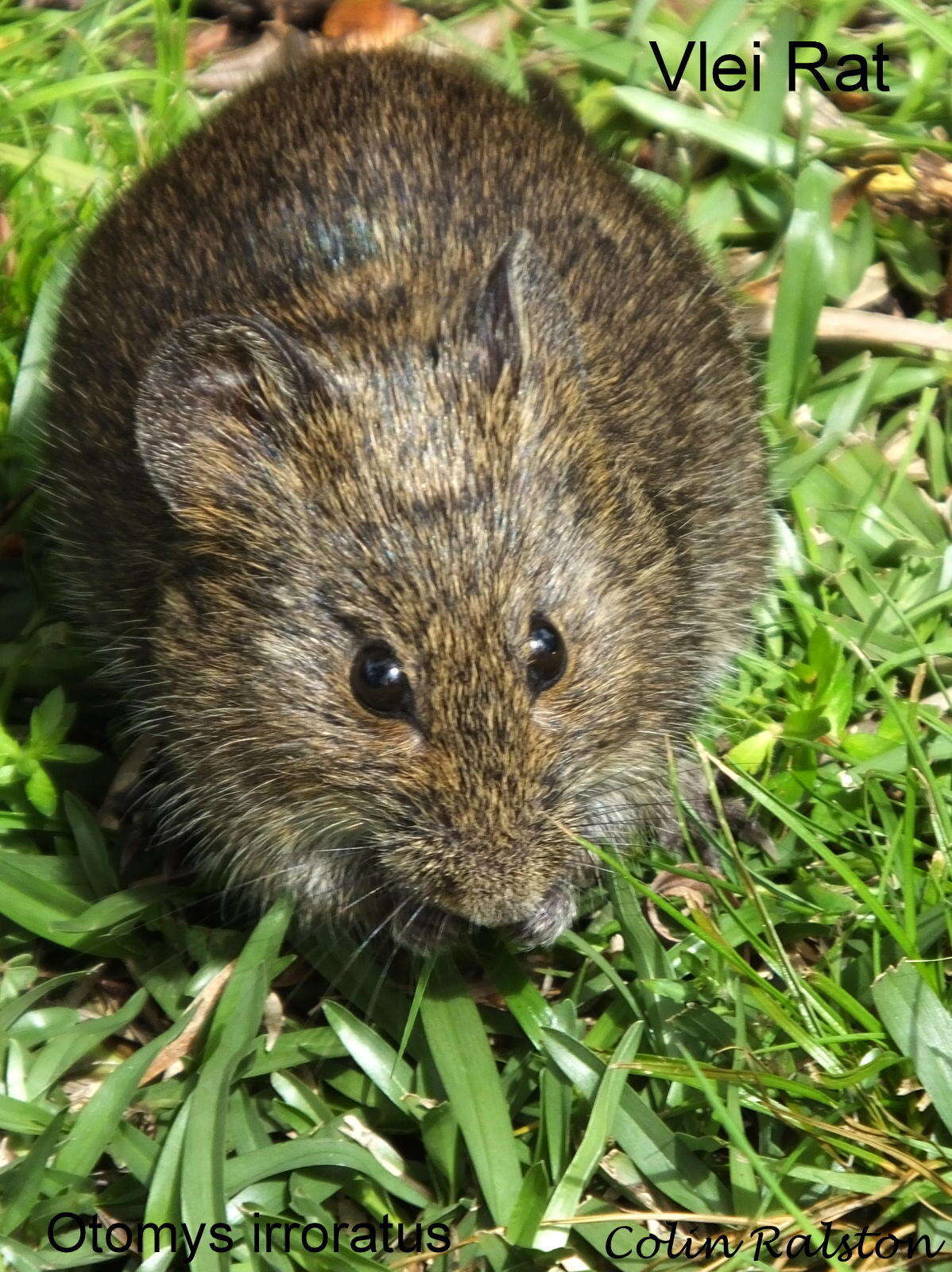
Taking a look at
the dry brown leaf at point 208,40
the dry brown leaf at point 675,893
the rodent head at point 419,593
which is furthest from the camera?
the dry brown leaf at point 208,40

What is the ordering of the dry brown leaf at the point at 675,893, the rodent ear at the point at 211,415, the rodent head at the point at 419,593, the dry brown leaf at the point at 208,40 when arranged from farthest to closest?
the dry brown leaf at the point at 208,40 < the dry brown leaf at the point at 675,893 < the rodent ear at the point at 211,415 < the rodent head at the point at 419,593

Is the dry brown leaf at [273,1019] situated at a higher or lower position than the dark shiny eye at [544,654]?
lower

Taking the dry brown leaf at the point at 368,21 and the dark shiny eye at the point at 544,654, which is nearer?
the dark shiny eye at the point at 544,654

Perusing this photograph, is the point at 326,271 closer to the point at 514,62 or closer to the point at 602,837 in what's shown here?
the point at 602,837

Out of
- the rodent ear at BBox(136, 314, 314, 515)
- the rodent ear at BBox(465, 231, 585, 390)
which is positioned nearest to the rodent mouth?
the rodent ear at BBox(136, 314, 314, 515)

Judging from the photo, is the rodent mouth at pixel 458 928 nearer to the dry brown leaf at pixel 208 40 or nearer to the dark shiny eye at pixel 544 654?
the dark shiny eye at pixel 544 654

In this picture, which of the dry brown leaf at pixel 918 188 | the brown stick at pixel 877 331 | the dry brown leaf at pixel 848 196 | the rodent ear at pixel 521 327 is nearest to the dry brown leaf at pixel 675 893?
the rodent ear at pixel 521 327

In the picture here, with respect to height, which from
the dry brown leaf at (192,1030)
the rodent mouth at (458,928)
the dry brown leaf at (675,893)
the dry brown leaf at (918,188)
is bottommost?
the dry brown leaf at (675,893)

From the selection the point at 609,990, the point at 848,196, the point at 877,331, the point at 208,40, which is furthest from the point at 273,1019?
the point at 208,40
